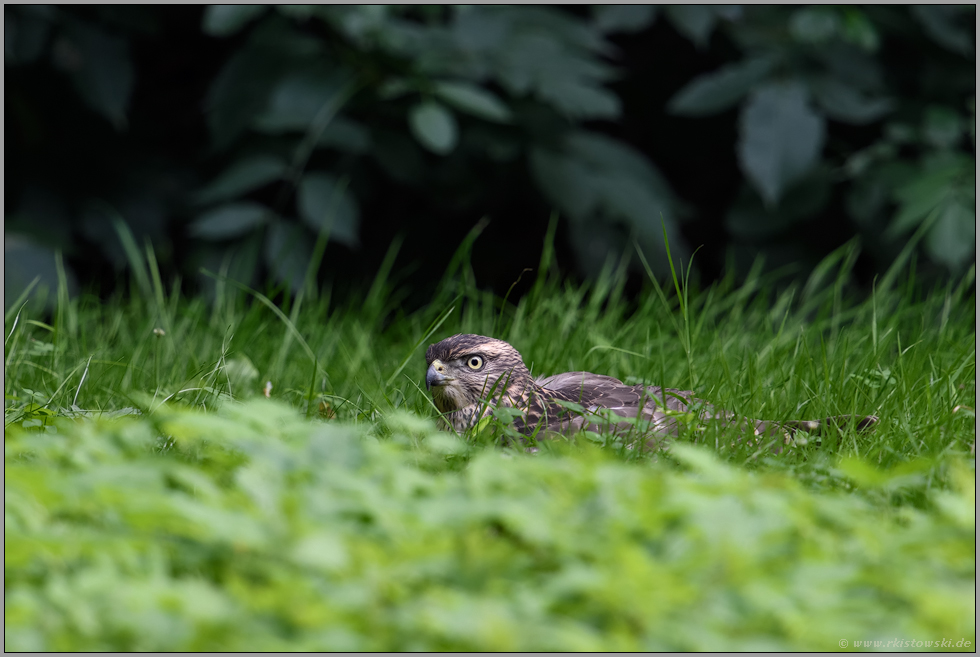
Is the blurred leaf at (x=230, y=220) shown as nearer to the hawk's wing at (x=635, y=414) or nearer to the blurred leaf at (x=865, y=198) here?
the hawk's wing at (x=635, y=414)

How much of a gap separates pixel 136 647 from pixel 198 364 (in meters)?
2.20

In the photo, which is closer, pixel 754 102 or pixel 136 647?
pixel 136 647

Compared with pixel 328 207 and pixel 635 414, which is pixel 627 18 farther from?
pixel 635 414

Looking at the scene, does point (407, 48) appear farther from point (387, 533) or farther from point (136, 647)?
point (136, 647)

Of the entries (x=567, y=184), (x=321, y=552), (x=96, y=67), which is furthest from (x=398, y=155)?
(x=321, y=552)

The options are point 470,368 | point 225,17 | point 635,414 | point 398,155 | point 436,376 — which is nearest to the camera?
point 635,414

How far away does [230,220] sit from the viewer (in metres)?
4.52

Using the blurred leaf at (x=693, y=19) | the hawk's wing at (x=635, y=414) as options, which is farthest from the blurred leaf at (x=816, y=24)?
the hawk's wing at (x=635, y=414)

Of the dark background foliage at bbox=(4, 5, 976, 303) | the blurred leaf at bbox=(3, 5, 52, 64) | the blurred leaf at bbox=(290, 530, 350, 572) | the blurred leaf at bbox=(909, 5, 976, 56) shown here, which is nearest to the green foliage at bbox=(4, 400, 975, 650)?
the blurred leaf at bbox=(290, 530, 350, 572)

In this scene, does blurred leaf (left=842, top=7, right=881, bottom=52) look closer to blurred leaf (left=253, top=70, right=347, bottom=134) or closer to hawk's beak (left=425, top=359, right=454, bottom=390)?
blurred leaf (left=253, top=70, right=347, bottom=134)

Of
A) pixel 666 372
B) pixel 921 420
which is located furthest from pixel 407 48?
pixel 921 420

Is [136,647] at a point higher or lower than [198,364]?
higher

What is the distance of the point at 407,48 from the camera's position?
445 centimetres

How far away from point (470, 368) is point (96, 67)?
2647 mm
